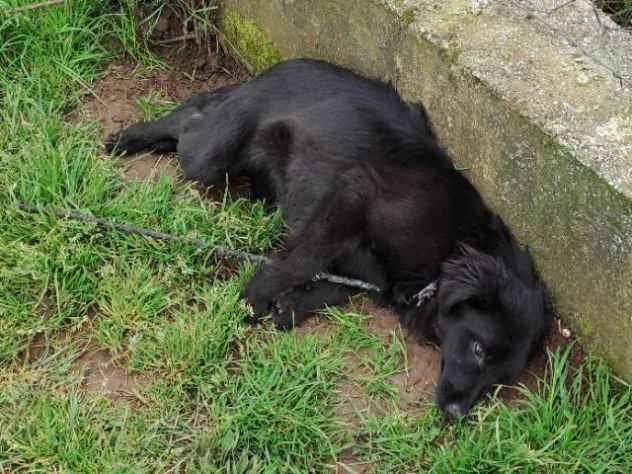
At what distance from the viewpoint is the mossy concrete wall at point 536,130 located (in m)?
2.99

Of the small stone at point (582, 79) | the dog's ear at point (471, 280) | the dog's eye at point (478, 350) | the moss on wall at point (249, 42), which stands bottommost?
the dog's eye at point (478, 350)

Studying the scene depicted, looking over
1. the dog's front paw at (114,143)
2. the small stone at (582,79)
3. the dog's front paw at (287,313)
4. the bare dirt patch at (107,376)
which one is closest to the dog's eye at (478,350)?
the dog's front paw at (287,313)

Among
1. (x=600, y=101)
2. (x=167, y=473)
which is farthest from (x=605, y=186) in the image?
(x=167, y=473)

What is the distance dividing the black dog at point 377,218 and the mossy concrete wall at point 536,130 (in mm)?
106

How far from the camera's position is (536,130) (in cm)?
310

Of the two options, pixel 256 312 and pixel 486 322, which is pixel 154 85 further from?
pixel 486 322

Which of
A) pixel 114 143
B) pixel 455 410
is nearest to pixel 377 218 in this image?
pixel 455 410

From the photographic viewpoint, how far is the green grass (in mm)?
2955

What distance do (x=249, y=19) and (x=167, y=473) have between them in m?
2.47

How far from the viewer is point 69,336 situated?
10.9 feet

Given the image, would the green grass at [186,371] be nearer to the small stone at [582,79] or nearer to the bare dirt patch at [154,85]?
the bare dirt patch at [154,85]

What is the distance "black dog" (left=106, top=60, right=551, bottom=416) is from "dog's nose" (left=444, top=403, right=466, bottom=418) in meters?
0.02

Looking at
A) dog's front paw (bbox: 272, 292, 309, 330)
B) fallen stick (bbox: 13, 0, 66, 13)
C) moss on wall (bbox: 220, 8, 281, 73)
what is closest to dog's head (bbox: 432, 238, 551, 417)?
dog's front paw (bbox: 272, 292, 309, 330)

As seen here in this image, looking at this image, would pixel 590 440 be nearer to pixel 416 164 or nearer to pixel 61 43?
pixel 416 164
